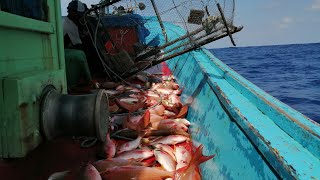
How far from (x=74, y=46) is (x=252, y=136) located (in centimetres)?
513

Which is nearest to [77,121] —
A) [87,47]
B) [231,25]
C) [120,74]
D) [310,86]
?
[231,25]

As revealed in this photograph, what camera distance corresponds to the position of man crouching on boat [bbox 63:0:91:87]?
19.0ft

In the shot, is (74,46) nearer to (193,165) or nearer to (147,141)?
(147,141)

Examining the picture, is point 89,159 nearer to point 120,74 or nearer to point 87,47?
point 120,74

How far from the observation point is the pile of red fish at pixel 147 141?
2807 millimetres

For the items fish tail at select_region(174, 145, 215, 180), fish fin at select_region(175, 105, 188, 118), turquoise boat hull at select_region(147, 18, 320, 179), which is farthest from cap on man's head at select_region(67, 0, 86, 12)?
fish tail at select_region(174, 145, 215, 180)

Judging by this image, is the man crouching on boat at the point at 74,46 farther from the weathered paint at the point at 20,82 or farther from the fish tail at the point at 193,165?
the fish tail at the point at 193,165

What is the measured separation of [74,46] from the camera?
Result: 6441mm

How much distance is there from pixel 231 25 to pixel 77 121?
335 cm

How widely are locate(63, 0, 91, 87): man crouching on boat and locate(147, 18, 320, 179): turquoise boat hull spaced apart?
293cm

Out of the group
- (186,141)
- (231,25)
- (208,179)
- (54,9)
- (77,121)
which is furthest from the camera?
(231,25)

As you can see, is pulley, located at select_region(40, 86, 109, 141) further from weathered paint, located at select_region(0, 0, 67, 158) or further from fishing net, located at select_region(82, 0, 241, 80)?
fishing net, located at select_region(82, 0, 241, 80)

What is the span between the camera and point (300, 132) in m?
2.11

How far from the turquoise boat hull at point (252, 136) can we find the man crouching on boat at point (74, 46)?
115 inches
